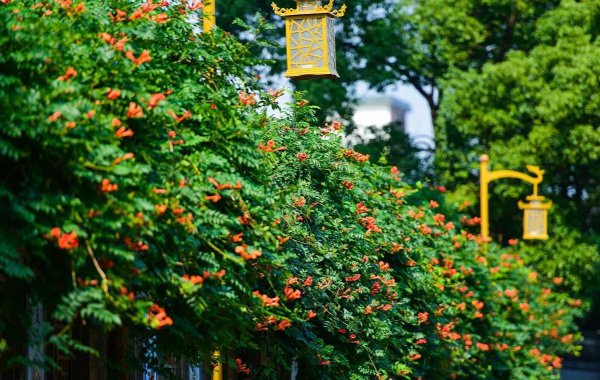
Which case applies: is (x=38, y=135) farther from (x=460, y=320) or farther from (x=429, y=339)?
(x=460, y=320)

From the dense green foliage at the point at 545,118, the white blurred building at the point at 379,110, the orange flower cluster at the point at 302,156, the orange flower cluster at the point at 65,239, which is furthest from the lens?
the white blurred building at the point at 379,110

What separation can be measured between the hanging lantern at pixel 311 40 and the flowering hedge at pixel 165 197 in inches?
20.1

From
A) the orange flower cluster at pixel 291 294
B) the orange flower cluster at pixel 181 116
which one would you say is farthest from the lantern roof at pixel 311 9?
the orange flower cluster at pixel 181 116

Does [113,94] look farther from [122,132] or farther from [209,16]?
[209,16]

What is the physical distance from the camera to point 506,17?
37500mm

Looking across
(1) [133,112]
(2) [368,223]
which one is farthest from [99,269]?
(2) [368,223]

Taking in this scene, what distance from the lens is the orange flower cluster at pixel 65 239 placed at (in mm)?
7305

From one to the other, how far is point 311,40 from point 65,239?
240 inches

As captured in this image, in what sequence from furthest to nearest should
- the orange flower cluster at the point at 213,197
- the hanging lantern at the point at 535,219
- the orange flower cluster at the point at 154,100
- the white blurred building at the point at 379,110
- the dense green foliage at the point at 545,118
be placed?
the white blurred building at the point at 379,110
the dense green foliage at the point at 545,118
the hanging lantern at the point at 535,219
the orange flower cluster at the point at 213,197
the orange flower cluster at the point at 154,100

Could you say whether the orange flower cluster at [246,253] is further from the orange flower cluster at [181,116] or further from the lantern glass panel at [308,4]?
the lantern glass panel at [308,4]

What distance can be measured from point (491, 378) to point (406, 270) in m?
6.38

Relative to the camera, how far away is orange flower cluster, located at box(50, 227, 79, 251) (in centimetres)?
730

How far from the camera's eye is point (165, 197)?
823cm

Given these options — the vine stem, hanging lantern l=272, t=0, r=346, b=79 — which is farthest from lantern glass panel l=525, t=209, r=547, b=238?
the vine stem
